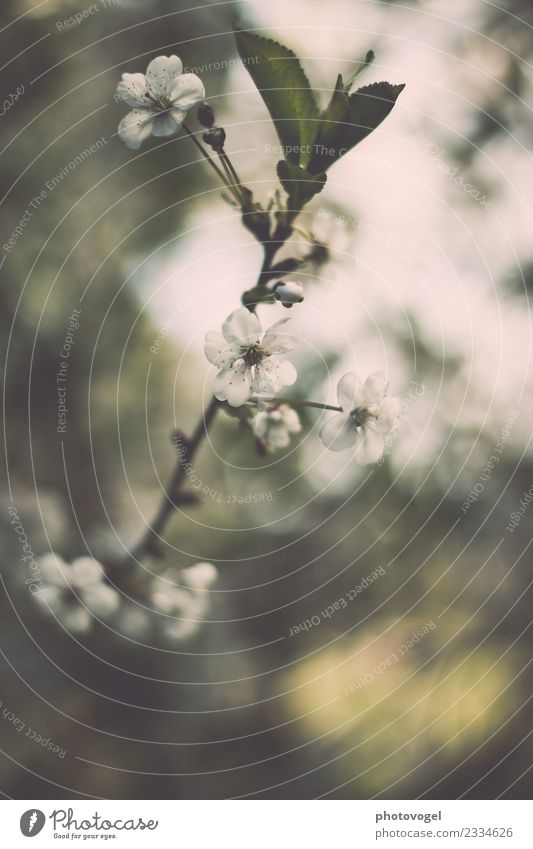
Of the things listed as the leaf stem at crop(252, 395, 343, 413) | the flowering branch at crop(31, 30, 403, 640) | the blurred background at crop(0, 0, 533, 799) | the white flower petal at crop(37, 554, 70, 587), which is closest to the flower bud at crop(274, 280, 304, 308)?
the flowering branch at crop(31, 30, 403, 640)

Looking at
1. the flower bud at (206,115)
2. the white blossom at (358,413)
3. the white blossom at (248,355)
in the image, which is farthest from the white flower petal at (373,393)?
the flower bud at (206,115)

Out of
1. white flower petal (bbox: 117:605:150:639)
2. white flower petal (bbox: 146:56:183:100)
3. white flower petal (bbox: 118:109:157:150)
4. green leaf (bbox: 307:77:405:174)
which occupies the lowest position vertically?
white flower petal (bbox: 117:605:150:639)

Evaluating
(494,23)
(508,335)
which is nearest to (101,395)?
(508,335)

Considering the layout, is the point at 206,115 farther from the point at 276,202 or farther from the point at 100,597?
the point at 100,597

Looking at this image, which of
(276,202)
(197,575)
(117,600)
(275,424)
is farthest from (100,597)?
(276,202)

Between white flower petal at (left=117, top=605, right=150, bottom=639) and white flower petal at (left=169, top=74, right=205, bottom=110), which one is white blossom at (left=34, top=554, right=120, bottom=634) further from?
white flower petal at (left=169, top=74, right=205, bottom=110)
